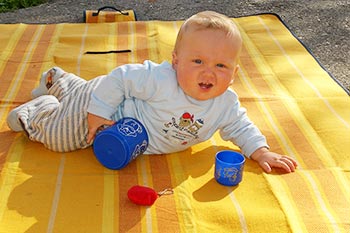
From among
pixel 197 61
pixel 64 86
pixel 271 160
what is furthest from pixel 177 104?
pixel 64 86

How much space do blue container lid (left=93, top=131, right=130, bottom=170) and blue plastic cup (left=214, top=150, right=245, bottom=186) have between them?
352mm

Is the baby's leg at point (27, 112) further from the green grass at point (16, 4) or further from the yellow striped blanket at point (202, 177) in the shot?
the green grass at point (16, 4)

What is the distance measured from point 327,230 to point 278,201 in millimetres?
211

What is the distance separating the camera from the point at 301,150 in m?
2.46

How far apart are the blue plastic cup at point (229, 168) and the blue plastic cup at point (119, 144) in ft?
1.06

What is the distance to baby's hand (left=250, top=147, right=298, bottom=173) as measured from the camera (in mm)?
2271

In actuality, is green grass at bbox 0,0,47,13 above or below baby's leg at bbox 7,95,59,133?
below

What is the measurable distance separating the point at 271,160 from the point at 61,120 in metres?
0.87

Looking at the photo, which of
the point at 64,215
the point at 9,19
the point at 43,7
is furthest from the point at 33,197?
the point at 43,7

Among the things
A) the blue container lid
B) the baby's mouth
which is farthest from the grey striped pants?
the baby's mouth

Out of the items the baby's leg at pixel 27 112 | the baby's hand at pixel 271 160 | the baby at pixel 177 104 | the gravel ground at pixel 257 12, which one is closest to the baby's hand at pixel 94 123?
the baby at pixel 177 104

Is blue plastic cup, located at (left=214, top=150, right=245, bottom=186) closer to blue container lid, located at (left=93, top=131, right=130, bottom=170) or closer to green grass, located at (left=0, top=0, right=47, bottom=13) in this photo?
blue container lid, located at (left=93, top=131, right=130, bottom=170)

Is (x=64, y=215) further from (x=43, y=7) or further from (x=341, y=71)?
(x=43, y=7)

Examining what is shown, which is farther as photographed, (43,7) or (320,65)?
(43,7)
